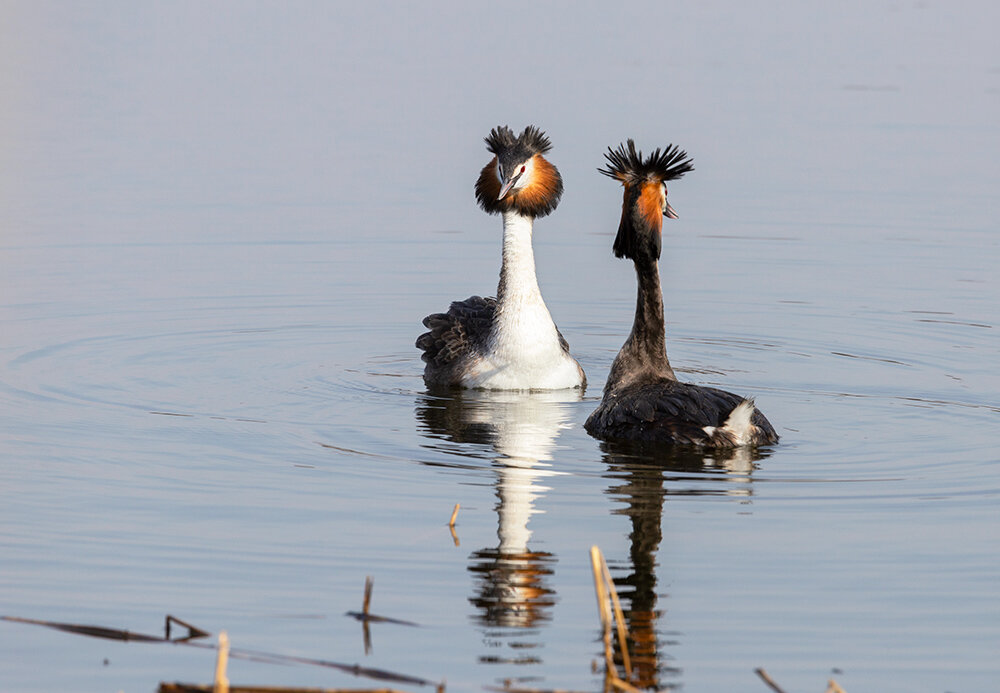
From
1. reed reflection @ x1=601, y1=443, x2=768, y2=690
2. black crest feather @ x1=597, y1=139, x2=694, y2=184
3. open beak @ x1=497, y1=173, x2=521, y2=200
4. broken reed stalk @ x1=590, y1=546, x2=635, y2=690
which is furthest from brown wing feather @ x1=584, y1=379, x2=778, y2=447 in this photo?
broken reed stalk @ x1=590, y1=546, x2=635, y2=690

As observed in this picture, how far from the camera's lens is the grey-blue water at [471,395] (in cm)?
688

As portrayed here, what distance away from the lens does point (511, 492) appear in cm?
892

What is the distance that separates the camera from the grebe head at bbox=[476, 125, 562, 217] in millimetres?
12328

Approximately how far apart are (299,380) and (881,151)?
36.5 ft

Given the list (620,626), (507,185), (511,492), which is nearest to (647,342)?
(507,185)

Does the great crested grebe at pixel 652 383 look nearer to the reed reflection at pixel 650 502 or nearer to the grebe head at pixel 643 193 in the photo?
the grebe head at pixel 643 193

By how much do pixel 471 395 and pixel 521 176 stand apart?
69.6 inches

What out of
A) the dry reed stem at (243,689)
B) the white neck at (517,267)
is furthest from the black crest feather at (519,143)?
the dry reed stem at (243,689)

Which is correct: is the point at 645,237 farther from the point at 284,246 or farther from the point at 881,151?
the point at 881,151

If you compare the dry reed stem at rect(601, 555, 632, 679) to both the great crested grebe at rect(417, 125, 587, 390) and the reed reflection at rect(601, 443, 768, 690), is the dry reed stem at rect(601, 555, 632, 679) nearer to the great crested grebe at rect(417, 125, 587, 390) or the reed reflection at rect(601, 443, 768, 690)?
the reed reflection at rect(601, 443, 768, 690)

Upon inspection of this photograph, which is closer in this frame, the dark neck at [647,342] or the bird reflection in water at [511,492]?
the bird reflection in water at [511,492]

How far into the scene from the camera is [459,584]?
7.34 metres

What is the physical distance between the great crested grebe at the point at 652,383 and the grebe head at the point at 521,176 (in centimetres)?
125

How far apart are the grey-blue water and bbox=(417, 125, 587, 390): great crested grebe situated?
0.31 meters
